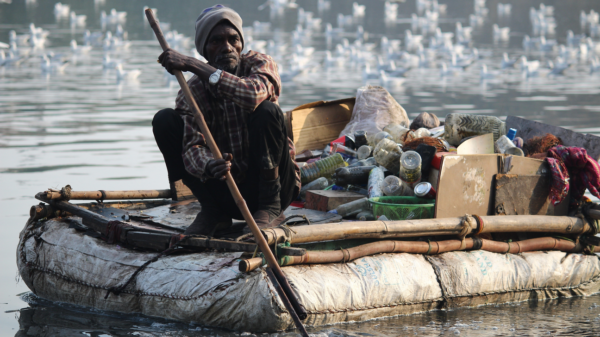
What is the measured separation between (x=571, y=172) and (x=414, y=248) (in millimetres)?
1392

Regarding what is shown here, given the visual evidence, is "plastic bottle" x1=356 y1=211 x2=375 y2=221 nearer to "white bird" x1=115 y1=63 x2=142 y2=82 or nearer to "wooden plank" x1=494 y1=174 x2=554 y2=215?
"wooden plank" x1=494 y1=174 x2=554 y2=215

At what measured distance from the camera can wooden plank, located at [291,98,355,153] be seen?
662cm

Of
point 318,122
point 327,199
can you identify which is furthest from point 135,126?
point 327,199

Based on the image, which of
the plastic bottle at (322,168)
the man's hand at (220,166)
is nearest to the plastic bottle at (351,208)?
the plastic bottle at (322,168)

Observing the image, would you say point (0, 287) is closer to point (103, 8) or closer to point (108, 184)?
point (108, 184)

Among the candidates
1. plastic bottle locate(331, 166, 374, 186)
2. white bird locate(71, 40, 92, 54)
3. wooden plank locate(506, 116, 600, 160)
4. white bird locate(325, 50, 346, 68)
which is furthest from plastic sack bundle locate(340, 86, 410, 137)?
white bird locate(71, 40, 92, 54)

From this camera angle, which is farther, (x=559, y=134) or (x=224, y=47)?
(x=559, y=134)

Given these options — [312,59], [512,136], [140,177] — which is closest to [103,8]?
[312,59]

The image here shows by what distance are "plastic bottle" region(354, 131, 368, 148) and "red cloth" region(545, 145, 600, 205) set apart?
1.69m

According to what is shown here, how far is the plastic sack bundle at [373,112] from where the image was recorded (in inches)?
262

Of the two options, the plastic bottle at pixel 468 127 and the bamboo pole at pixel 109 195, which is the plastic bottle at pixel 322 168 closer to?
the plastic bottle at pixel 468 127

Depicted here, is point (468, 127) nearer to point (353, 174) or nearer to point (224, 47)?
point (353, 174)

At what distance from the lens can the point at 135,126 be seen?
12.0 meters

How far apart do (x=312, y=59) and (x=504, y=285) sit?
1990 cm
